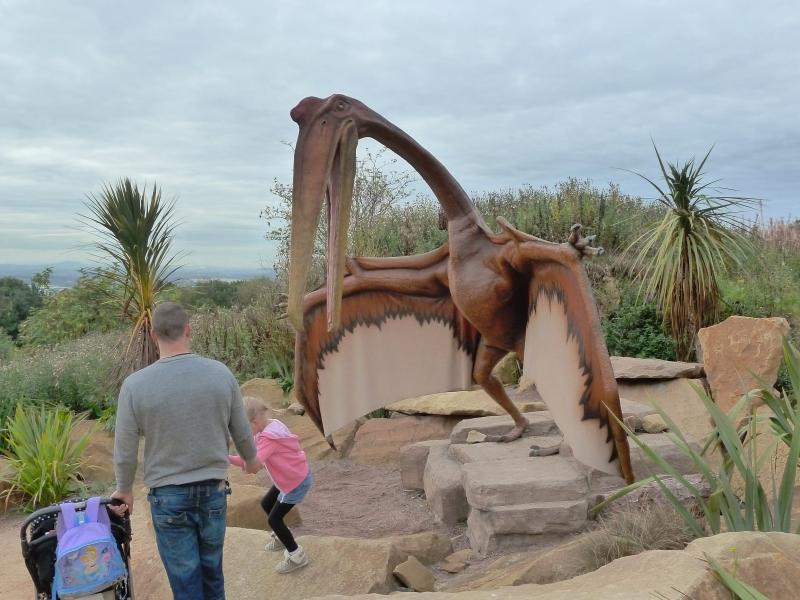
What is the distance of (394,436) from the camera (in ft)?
23.1

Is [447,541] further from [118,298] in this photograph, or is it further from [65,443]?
[118,298]

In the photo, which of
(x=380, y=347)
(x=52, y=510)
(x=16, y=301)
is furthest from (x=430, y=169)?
(x=16, y=301)

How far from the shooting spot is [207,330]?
10852 mm

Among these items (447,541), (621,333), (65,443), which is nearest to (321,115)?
(447,541)

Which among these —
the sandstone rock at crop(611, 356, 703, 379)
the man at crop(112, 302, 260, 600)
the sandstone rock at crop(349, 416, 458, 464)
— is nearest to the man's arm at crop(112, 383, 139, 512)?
the man at crop(112, 302, 260, 600)

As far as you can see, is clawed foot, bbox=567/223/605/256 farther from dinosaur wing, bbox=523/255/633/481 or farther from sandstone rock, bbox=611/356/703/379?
sandstone rock, bbox=611/356/703/379

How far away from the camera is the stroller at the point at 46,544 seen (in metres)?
2.50

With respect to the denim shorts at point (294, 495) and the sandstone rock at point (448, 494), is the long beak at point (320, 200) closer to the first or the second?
the denim shorts at point (294, 495)

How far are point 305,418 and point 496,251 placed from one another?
14.5ft

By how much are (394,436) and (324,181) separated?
13.3ft

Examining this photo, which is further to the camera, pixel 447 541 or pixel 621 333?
pixel 621 333

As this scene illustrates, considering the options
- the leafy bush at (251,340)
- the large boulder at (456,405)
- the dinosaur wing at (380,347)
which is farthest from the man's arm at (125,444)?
the leafy bush at (251,340)

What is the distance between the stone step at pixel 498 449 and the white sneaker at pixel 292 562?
5.07ft

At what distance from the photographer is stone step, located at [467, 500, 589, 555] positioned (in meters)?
3.98
